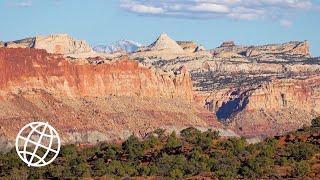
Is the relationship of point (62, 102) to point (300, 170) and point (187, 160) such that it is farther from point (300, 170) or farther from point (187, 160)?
point (300, 170)

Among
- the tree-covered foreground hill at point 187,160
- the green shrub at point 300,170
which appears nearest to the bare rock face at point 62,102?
the tree-covered foreground hill at point 187,160

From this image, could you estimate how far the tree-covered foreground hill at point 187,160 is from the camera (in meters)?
81.5

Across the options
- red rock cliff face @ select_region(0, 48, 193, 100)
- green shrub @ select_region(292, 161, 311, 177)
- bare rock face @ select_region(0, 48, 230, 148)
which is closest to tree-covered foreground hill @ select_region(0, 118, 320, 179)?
green shrub @ select_region(292, 161, 311, 177)

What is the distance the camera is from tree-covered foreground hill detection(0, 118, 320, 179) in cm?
8150

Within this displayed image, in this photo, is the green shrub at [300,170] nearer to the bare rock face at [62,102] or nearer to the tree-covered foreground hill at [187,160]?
the tree-covered foreground hill at [187,160]

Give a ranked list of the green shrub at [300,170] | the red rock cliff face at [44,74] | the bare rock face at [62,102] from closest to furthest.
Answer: the green shrub at [300,170]
the bare rock face at [62,102]
the red rock cliff face at [44,74]

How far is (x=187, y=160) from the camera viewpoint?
86688mm

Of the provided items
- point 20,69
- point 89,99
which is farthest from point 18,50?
point 89,99

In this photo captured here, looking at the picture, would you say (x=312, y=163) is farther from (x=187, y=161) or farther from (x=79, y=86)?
(x=79, y=86)

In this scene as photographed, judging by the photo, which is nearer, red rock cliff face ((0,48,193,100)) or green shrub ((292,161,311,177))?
green shrub ((292,161,311,177))

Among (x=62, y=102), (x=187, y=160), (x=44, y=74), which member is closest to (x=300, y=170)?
(x=187, y=160)

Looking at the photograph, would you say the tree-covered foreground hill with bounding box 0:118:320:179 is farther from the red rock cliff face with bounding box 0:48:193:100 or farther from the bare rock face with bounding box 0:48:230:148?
the red rock cliff face with bounding box 0:48:193:100

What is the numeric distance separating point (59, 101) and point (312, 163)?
340ft

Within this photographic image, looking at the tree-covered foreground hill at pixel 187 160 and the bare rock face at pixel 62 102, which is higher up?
the tree-covered foreground hill at pixel 187 160
